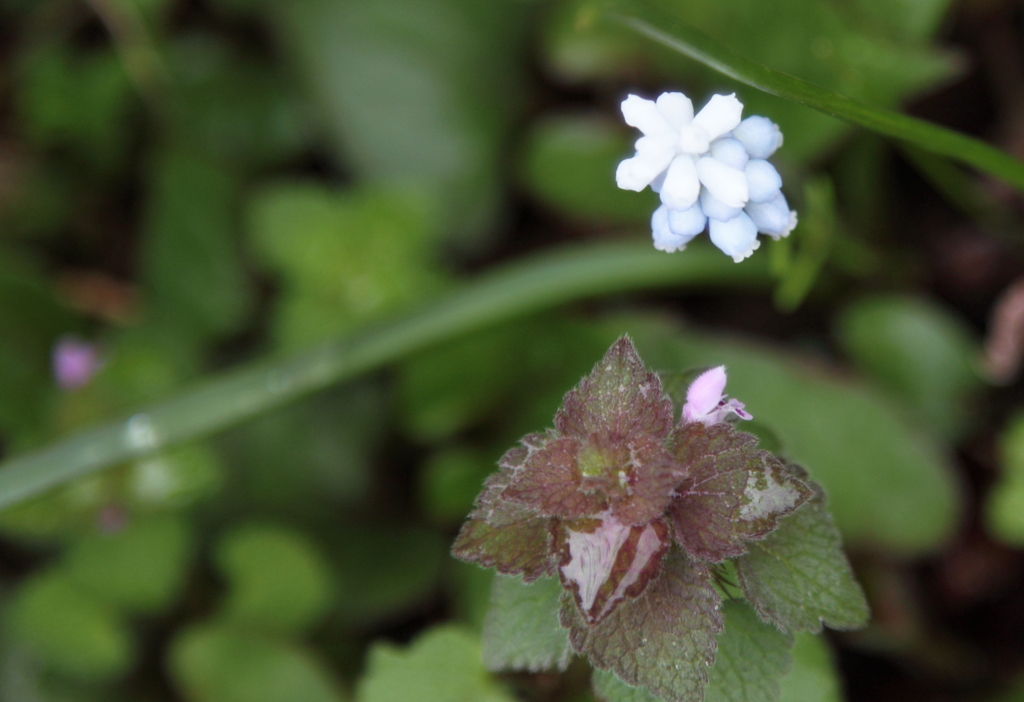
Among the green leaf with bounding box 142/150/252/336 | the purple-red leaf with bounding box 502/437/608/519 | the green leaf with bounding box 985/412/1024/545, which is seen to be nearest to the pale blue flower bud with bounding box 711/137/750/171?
the purple-red leaf with bounding box 502/437/608/519

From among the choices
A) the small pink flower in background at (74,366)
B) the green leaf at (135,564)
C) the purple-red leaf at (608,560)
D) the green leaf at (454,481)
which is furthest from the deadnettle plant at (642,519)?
the small pink flower in background at (74,366)

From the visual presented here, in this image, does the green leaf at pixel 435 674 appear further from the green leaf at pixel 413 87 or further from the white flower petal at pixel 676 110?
the green leaf at pixel 413 87

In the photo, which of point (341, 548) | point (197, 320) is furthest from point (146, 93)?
point (341, 548)

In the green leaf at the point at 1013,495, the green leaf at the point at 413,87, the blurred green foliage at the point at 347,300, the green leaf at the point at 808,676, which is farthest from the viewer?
the green leaf at the point at 413,87

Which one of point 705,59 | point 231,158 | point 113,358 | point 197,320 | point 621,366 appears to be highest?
point 231,158

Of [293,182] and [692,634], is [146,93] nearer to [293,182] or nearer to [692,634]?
[293,182]

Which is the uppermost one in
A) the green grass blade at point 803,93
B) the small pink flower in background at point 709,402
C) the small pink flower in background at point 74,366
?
the small pink flower in background at point 74,366

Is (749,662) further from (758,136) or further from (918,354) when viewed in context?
(918,354)
